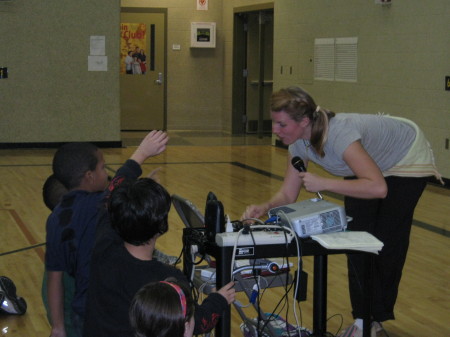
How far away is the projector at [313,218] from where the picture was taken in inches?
113

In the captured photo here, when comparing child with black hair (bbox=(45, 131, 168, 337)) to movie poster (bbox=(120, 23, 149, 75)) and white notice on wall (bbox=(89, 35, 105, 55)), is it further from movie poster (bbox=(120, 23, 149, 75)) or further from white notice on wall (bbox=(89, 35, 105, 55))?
movie poster (bbox=(120, 23, 149, 75))

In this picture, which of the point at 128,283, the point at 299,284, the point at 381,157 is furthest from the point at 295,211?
the point at 128,283

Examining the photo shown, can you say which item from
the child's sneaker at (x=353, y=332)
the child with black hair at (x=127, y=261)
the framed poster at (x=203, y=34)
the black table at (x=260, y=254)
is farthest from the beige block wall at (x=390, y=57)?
the child with black hair at (x=127, y=261)

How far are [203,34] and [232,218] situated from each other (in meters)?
8.42

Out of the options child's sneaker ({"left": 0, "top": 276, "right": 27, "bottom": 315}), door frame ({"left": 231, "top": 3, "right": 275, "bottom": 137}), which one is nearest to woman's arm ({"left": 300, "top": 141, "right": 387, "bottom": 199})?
child's sneaker ({"left": 0, "top": 276, "right": 27, "bottom": 315})

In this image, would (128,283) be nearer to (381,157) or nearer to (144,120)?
(381,157)

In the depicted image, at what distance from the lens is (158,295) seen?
1.84m

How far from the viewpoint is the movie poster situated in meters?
14.2

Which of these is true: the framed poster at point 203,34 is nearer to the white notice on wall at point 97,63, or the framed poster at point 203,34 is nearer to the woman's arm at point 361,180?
the white notice on wall at point 97,63

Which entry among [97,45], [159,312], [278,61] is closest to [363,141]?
[159,312]

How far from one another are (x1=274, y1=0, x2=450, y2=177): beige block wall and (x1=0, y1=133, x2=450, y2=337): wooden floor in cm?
Answer: 98

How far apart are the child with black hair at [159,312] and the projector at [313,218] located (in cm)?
107

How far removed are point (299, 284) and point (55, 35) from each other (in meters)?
8.90

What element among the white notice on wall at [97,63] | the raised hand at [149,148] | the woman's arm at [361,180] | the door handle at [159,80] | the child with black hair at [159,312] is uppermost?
the white notice on wall at [97,63]
